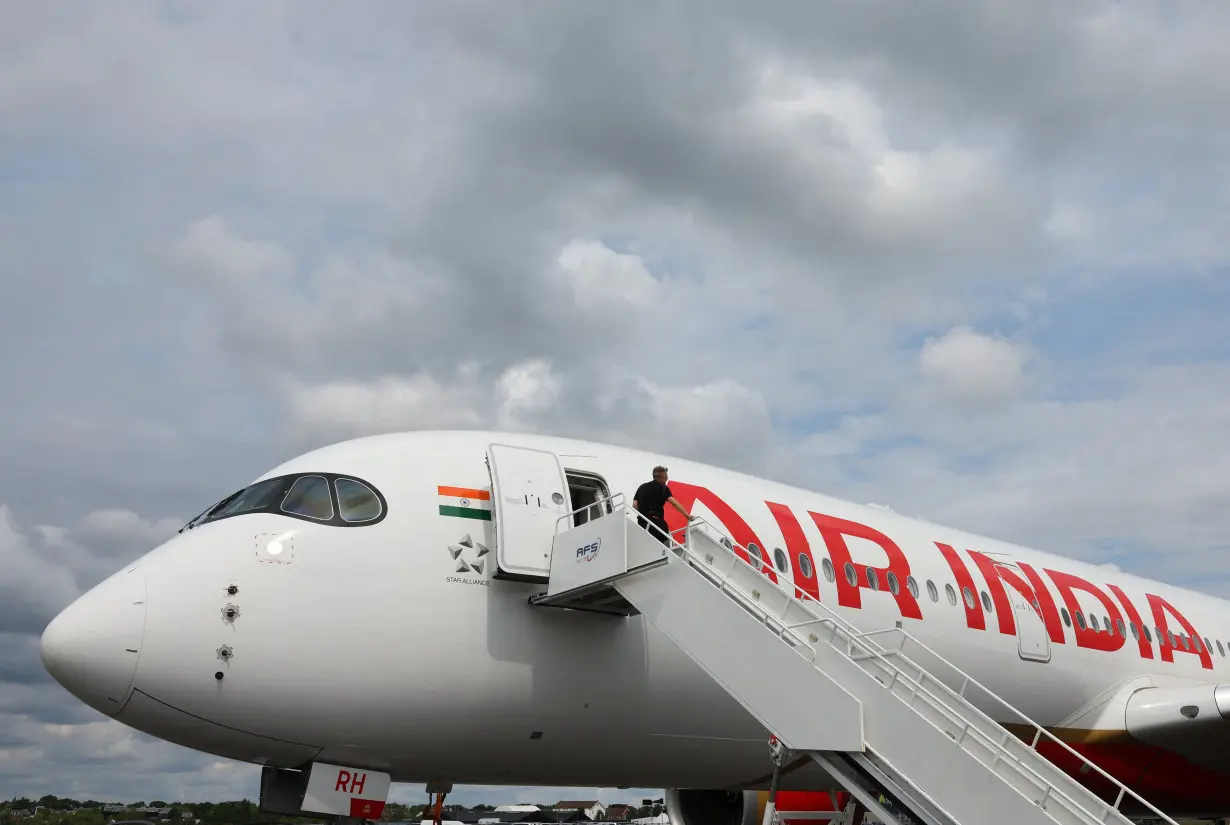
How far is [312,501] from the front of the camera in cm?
1006

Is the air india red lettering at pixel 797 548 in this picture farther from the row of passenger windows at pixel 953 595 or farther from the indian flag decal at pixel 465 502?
the indian flag decal at pixel 465 502

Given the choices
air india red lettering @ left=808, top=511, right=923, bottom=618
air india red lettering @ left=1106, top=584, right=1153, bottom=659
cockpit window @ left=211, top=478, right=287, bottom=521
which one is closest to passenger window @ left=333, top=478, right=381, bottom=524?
cockpit window @ left=211, top=478, right=287, bottom=521

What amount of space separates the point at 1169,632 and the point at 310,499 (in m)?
17.6

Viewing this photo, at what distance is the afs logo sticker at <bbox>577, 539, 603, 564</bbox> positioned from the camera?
9.86 meters

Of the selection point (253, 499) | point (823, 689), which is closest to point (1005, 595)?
point (823, 689)

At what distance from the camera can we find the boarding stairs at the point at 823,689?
27.1 feet

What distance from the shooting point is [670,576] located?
381 inches

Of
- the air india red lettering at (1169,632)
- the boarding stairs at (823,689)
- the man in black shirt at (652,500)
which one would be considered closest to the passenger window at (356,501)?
the boarding stairs at (823,689)

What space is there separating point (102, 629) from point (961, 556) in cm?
1219

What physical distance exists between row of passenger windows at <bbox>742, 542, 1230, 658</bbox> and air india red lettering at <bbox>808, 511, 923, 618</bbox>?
0.19ft

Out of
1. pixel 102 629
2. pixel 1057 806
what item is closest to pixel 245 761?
pixel 102 629

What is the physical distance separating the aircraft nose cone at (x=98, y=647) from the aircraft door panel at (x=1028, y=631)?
12.4m

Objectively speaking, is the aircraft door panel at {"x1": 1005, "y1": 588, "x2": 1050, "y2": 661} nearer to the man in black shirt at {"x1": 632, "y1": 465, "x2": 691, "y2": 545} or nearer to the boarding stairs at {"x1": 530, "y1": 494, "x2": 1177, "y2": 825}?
the boarding stairs at {"x1": 530, "y1": 494, "x2": 1177, "y2": 825}

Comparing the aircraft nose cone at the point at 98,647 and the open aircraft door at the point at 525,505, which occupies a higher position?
the open aircraft door at the point at 525,505
